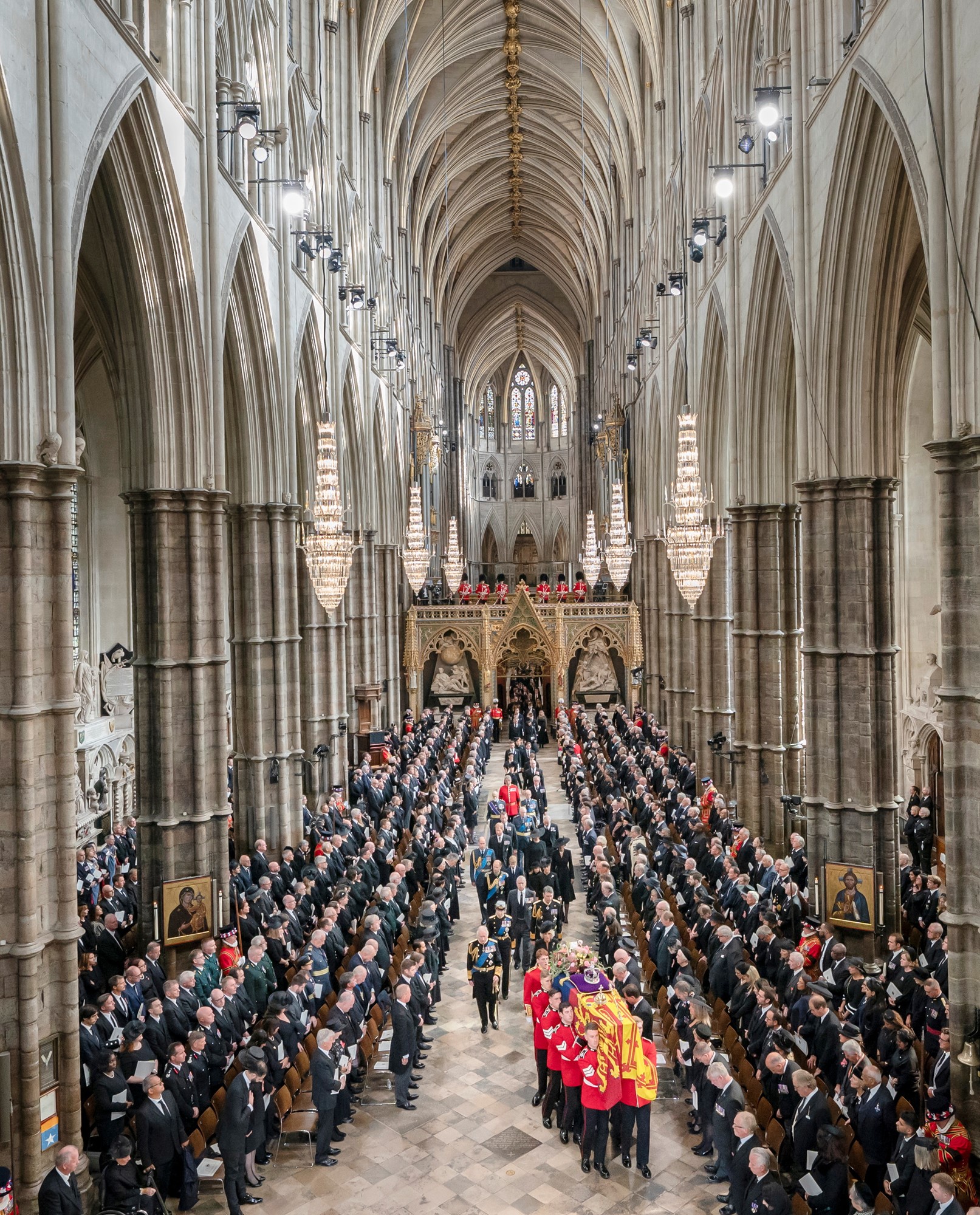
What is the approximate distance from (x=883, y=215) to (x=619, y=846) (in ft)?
36.5

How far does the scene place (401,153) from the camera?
38938mm

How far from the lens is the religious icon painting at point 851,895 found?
13578mm

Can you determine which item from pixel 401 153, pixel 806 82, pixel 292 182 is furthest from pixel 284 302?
pixel 401 153

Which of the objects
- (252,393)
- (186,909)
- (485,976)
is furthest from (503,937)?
(252,393)

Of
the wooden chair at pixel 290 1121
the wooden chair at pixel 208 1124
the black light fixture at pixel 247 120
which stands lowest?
the wooden chair at pixel 290 1121

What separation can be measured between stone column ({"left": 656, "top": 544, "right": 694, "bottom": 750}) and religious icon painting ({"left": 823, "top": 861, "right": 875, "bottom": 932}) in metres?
13.1

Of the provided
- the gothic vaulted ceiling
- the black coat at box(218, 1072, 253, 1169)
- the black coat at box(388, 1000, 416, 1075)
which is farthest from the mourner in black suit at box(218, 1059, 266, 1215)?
the gothic vaulted ceiling

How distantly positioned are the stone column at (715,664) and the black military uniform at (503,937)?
35.5ft

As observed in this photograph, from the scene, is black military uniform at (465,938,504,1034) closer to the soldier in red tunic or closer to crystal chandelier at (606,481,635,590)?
the soldier in red tunic

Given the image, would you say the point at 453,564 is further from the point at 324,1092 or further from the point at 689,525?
the point at 324,1092

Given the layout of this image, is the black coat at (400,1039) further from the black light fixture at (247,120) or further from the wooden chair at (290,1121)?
the black light fixture at (247,120)

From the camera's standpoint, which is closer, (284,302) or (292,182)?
(292,182)

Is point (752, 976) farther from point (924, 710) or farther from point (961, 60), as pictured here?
point (924, 710)

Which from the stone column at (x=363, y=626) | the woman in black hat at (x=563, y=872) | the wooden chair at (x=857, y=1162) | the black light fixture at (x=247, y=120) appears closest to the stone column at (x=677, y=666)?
the stone column at (x=363, y=626)
